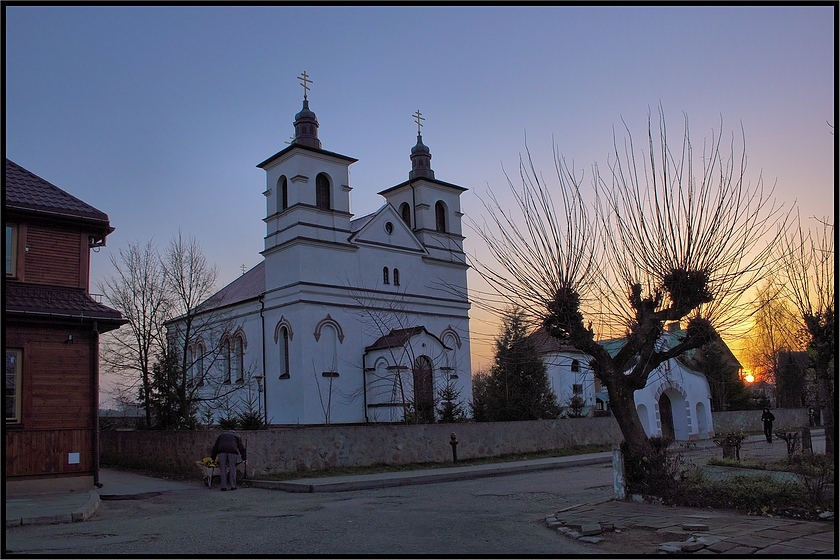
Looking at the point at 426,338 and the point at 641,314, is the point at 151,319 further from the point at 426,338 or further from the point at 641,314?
the point at 641,314

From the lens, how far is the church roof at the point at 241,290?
125 feet

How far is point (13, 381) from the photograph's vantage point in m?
16.9

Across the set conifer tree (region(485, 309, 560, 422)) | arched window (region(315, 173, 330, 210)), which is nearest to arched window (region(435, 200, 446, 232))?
conifer tree (region(485, 309, 560, 422))

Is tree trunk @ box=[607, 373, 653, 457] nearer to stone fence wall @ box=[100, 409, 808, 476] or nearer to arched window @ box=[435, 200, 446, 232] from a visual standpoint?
stone fence wall @ box=[100, 409, 808, 476]

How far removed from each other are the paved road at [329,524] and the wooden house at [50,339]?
7.22 feet

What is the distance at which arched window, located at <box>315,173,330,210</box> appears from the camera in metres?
35.1

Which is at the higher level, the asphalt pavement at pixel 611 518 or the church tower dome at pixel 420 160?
the church tower dome at pixel 420 160

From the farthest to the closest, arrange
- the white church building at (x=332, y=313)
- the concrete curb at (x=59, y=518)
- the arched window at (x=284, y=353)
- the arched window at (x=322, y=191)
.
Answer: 1. the arched window at (x=322, y=191)
2. the arched window at (x=284, y=353)
3. the white church building at (x=332, y=313)
4. the concrete curb at (x=59, y=518)

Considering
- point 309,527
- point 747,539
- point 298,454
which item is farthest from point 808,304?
point 298,454

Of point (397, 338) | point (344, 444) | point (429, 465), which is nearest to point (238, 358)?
point (397, 338)

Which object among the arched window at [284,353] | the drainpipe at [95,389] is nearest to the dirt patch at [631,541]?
the drainpipe at [95,389]

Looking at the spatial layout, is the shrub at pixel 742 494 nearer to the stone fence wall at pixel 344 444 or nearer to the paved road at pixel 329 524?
the paved road at pixel 329 524

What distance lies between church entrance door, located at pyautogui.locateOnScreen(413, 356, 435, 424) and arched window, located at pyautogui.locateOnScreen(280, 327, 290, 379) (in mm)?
5886

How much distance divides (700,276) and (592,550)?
574 cm
